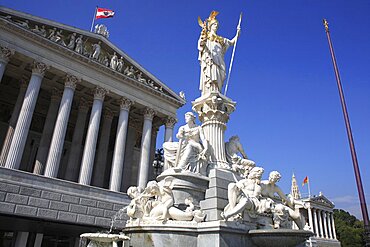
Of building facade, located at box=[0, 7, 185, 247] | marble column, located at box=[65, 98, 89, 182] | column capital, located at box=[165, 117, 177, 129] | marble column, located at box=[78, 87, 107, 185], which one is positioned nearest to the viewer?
building facade, located at box=[0, 7, 185, 247]

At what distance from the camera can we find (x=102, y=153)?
95.3 ft

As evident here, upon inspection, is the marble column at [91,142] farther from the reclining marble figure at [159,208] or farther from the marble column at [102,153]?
the reclining marble figure at [159,208]

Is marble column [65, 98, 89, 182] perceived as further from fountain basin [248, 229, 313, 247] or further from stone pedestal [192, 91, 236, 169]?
fountain basin [248, 229, 313, 247]

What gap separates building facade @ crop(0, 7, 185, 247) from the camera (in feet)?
66.4

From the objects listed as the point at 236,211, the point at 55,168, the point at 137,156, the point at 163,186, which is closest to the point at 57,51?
the point at 55,168

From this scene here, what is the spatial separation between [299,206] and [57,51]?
23.5 metres

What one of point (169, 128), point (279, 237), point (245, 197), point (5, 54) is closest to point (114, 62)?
point (169, 128)

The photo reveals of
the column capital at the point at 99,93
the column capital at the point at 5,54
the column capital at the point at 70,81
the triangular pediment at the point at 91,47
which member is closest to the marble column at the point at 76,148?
the column capital at the point at 99,93

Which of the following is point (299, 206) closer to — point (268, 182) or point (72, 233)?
point (268, 182)

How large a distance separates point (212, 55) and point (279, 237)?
24.3ft

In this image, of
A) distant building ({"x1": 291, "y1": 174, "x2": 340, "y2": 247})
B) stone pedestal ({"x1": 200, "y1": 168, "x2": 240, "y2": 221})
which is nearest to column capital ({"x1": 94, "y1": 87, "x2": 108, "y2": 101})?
stone pedestal ({"x1": 200, "y1": 168, "x2": 240, "y2": 221})

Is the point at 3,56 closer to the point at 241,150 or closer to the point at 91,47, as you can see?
the point at 91,47

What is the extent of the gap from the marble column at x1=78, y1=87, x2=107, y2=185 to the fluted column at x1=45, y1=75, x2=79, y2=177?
6.82 ft

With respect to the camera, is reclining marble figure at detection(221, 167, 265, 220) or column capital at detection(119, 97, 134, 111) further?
column capital at detection(119, 97, 134, 111)
